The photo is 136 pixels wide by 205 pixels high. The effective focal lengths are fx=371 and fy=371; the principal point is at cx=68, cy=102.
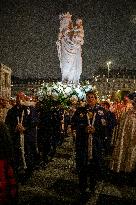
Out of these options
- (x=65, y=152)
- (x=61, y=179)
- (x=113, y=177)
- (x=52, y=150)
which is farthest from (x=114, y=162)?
(x=65, y=152)

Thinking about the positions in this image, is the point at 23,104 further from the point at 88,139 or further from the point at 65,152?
the point at 65,152

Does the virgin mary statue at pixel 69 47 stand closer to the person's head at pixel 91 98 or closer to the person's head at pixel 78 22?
the person's head at pixel 78 22

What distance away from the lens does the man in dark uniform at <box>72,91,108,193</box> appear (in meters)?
7.50

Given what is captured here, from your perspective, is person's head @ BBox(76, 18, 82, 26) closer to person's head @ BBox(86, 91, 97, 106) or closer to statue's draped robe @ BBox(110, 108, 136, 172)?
statue's draped robe @ BBox(110, 108, 136, 172)

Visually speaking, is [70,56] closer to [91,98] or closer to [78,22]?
[78,22]

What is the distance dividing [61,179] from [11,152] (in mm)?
4576

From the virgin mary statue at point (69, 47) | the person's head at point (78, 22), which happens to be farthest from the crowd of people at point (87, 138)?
the virgin mary statue at point (69, 47)

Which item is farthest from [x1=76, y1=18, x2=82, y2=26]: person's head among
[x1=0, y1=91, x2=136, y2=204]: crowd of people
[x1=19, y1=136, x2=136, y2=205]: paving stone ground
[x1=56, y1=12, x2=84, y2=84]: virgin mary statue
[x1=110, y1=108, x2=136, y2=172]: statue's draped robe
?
[x1=110, y1=108, x2=136, y2=172]: statue's draped robe

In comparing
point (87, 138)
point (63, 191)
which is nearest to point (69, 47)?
point (87, 138)

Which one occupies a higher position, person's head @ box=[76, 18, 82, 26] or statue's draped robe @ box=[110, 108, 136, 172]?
person's head @ box=[76, 18, 82, 26]

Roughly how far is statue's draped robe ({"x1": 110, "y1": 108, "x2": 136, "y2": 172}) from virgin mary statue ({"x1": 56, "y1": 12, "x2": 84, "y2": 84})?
26.4m

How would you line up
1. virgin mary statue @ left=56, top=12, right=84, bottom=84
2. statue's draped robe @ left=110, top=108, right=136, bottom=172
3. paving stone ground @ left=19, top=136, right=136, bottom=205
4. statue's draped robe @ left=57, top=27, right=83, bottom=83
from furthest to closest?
statue's draped robe @ left=57, top=27, right=83, bottom=83, virgin mary statue @ left=56, top=12, right=84, bottom=84, statue's draped robe @ left=110, top=108, right=136, bottom=172, paving stone ground @ left=19, top=136, right=136, bottom=205

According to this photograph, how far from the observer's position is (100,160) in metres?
7.67

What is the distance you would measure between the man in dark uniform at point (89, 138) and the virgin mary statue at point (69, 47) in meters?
27.6
